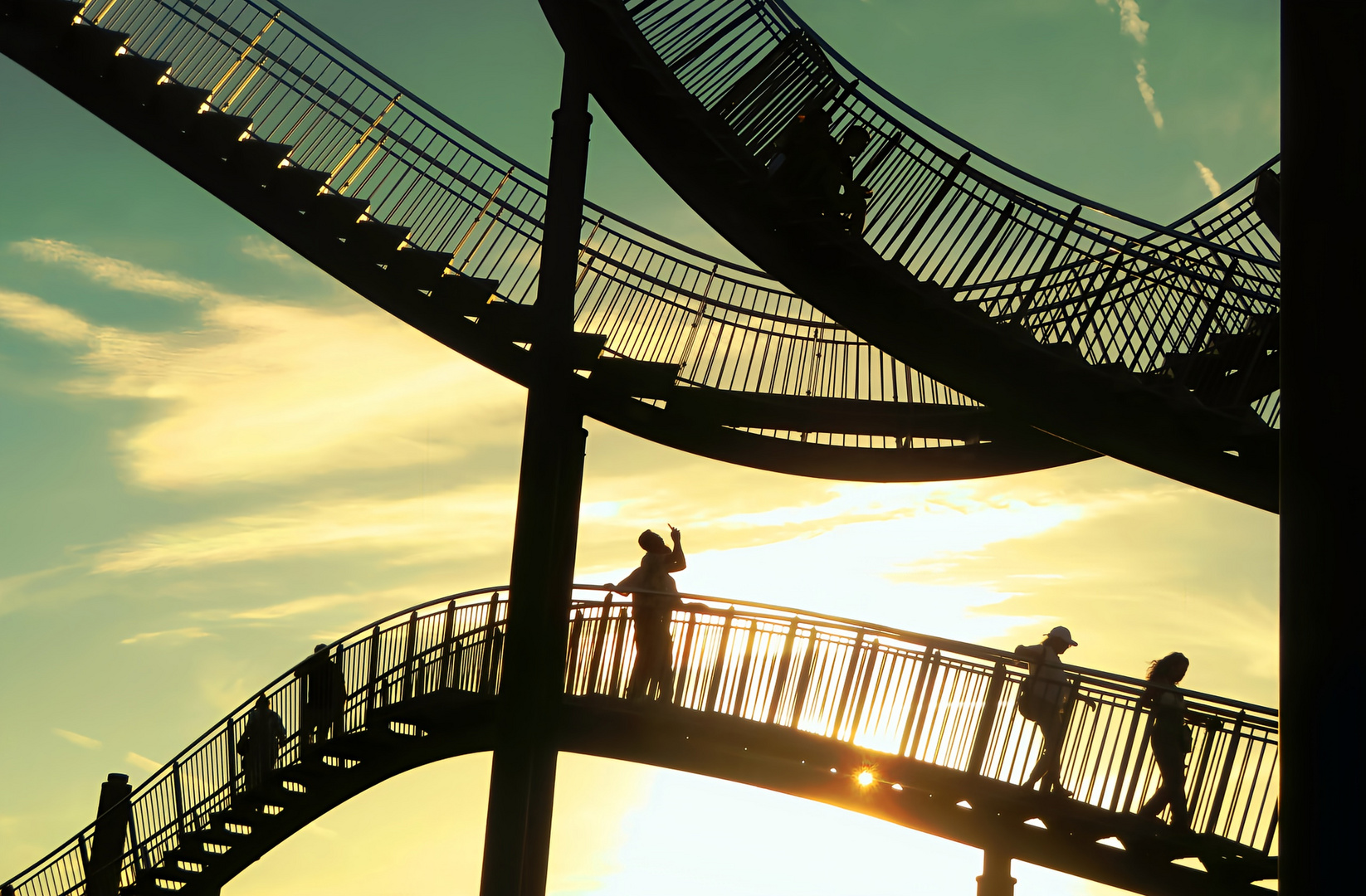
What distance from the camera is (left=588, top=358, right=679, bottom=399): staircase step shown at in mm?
15508

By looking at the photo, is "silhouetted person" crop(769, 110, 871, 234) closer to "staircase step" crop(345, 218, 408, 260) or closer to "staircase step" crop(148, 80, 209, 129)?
"staircase step" crop(345, 218, 408, 260)

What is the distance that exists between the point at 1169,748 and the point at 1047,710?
1056mm

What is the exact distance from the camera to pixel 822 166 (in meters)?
12.9

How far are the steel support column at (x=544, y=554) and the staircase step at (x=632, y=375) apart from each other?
0.71 metres

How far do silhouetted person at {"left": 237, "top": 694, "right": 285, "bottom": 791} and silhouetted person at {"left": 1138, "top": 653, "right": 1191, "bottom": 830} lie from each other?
9.56 metres

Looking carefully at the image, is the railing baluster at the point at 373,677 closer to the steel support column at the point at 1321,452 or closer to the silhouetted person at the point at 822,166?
the silhouetted person at the point at 822,166

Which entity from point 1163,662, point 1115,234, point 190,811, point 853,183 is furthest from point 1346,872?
point 190,811

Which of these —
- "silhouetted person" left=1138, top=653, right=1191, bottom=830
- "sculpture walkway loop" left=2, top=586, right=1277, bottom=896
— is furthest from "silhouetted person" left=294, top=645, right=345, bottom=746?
"silhouetted person" left=1138, top=653, right=1191, bottom=830

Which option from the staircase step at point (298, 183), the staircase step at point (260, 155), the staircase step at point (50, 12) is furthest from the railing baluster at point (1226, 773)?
the staircase step at point (50, 12)

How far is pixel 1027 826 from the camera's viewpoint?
1192 centimetres

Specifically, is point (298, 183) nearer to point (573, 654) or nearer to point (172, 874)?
point (573, 654)

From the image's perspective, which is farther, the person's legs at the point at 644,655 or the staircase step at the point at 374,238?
the staircase step at the point at 374,238

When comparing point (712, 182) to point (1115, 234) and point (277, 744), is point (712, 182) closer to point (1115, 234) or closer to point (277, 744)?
point (1115, 234)

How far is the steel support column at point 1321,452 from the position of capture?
5.04 meters
